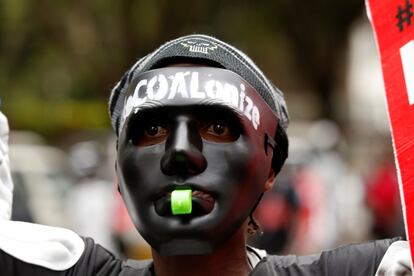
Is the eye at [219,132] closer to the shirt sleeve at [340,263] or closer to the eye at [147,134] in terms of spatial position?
the eye at [147,134]

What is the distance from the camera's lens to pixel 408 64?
3.15 meters

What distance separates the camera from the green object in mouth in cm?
303

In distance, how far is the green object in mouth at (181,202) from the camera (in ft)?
9.95

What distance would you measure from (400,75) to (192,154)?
0.60 metres

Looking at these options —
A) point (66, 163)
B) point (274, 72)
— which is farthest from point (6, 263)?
point (274, 72)

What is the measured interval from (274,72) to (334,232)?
57.6ft

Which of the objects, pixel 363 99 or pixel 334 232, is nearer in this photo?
pixel 334 232

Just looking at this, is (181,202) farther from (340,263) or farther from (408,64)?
(408,64)

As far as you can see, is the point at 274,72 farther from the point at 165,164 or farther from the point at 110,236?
the point at 165,164

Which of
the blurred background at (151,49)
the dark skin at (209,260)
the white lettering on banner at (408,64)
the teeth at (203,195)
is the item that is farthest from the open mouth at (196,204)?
the blurred background at (151,49)

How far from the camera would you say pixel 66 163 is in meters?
18.8

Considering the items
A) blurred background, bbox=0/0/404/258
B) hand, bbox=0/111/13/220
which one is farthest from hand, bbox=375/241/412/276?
blurred background, bbox=0/0/404/258

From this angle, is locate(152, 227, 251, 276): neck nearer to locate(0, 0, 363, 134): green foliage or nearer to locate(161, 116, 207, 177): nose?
locate(161, 116, 207, 177): nose

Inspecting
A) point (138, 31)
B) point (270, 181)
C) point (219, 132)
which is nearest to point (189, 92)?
point (219, 132)
